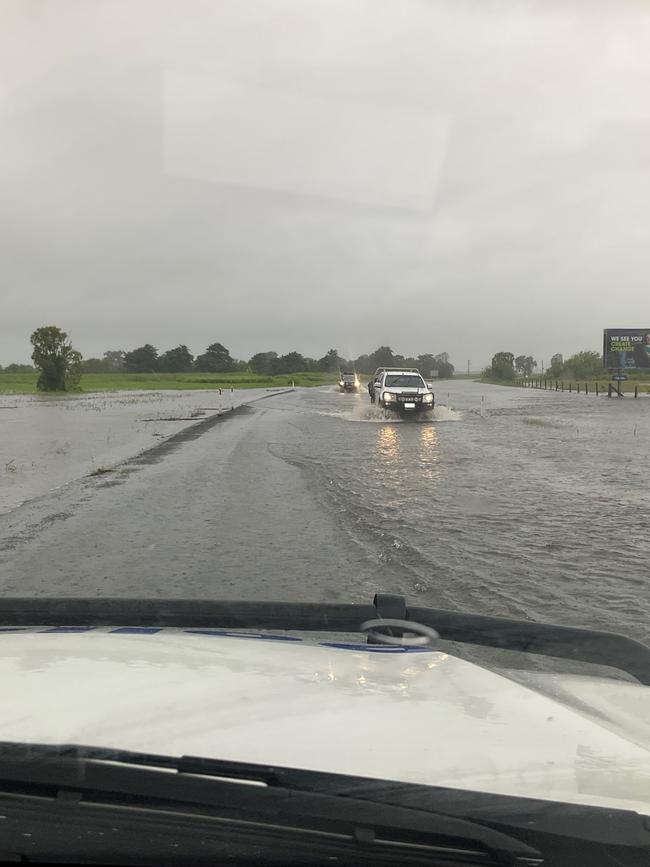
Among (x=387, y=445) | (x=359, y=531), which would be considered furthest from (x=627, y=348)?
(x=359, y=531)

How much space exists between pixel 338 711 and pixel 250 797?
1.75 feet

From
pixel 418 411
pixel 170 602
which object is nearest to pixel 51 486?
pixel 170 602

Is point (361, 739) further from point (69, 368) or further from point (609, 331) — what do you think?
point (69, 368)

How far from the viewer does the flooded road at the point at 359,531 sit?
5598 mm

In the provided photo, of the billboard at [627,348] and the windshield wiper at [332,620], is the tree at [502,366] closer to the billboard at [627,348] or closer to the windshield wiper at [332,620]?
the billboard at [627,348]

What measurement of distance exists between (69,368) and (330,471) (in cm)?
6691

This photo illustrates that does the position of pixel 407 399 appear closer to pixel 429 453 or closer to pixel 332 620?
pixel 429 453

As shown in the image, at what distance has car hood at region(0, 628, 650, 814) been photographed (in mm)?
1647

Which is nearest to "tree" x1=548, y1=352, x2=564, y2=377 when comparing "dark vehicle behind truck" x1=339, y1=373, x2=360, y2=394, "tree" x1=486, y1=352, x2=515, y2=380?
"tree" x1=486, y1=352, x2=515, y2=380

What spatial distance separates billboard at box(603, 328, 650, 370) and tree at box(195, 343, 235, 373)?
4775 inches

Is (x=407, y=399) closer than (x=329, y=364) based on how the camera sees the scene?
Yes

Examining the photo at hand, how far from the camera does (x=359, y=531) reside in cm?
782

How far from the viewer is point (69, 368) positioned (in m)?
74.1

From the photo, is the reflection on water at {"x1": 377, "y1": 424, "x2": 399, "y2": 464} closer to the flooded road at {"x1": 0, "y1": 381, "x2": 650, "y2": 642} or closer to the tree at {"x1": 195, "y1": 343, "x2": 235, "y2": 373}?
the flooded road at {"x1": 0, "y1": 381, "x2": 650, "y2": 642}
